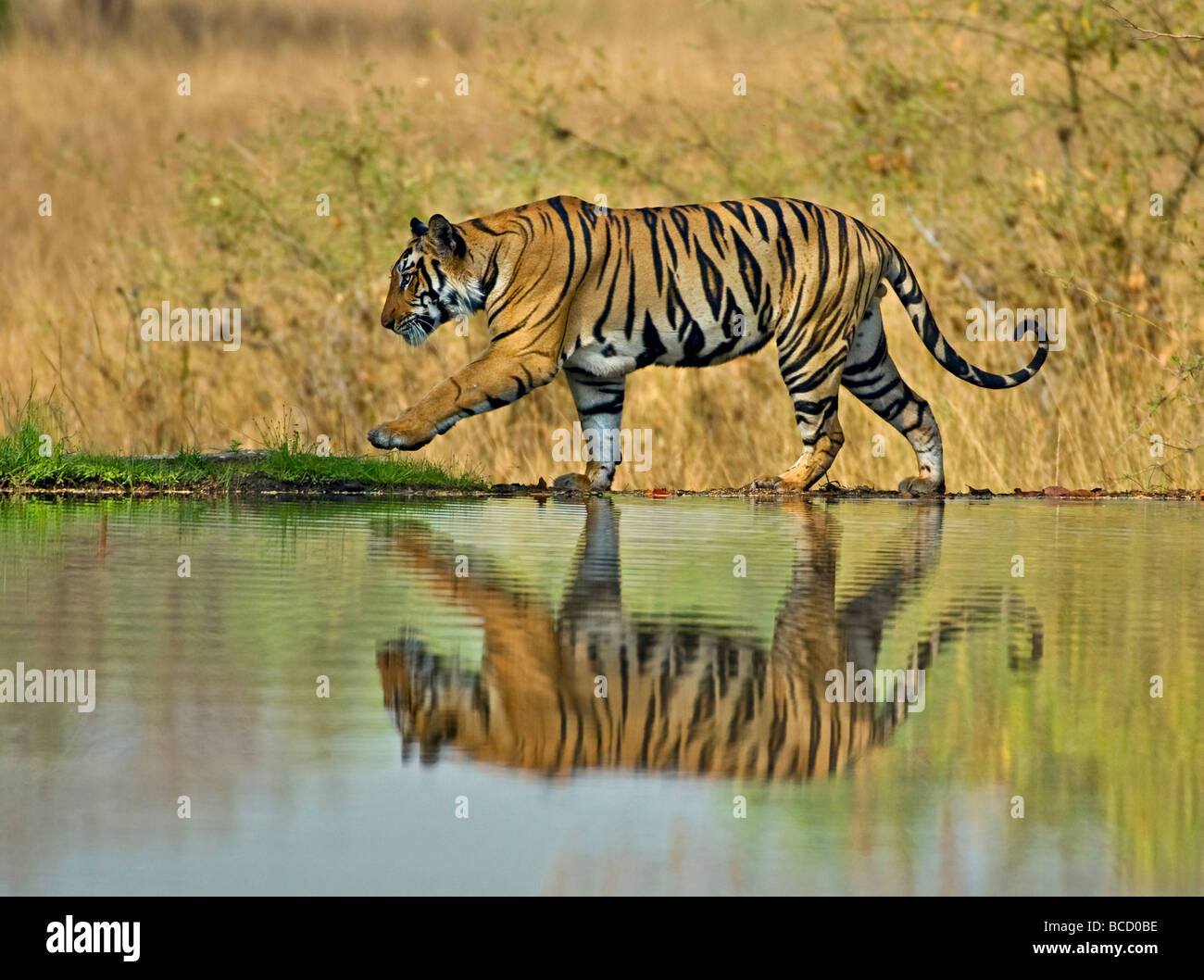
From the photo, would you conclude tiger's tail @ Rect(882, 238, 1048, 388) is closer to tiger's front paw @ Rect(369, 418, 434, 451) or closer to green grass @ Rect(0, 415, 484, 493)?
green grass @ Rect(0, 415, 484, 493)

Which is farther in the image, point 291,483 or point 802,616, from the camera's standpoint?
point 291,483

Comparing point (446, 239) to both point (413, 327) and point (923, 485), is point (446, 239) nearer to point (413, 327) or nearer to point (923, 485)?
point (413, 327)

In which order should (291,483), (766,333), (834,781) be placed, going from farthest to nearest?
(766,333), (291,483), (834,781)

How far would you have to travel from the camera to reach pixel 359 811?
4.68 metres

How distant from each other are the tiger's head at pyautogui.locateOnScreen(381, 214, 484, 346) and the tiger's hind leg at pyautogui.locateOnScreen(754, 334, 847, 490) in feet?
7.22

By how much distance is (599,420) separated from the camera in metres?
14.5

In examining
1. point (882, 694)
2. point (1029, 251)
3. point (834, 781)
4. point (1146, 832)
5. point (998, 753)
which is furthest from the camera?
point (1029, 251)

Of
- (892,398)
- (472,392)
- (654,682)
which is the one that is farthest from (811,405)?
(654,682)

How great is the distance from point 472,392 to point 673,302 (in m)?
1.71

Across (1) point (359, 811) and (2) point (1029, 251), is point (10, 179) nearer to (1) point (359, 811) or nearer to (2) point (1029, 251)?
(2) point (1029, 251)

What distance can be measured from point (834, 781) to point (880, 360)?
10.3 m

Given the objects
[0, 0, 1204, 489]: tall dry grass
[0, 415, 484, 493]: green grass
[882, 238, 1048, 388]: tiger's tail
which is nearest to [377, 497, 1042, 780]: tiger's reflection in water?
[0, 415, 484, 493]: green grass

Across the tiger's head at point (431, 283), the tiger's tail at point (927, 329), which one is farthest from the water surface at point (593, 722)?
the tiger's tail at point (927, 329)

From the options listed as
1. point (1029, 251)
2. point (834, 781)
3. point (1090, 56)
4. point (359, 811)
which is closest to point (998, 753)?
point (834, 781)
